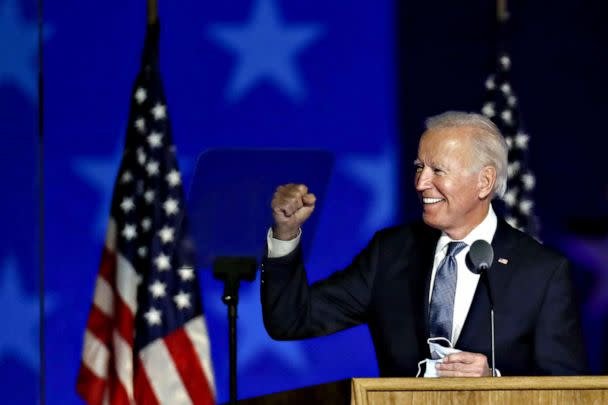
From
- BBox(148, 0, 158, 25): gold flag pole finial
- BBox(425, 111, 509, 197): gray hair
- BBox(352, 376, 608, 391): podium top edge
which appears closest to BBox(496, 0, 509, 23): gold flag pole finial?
BBox(148, 0, 158, 25): gold flag pole finial

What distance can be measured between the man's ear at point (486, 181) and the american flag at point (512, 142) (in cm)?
182

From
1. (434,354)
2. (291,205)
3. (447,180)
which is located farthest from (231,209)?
(434,354)

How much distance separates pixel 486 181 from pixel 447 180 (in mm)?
138

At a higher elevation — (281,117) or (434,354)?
(281,117)

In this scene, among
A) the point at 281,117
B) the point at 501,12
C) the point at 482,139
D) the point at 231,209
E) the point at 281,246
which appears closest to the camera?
the point at 281,246

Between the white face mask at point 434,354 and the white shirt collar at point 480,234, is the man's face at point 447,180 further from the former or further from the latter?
the white face mask at point 434,354

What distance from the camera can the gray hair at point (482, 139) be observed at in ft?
8.93

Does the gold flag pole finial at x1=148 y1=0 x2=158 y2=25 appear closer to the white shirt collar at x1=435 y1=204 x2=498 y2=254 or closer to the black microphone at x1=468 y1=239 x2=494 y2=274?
the white shirt collar at x1=435 y1=204 x2=498 y2=254

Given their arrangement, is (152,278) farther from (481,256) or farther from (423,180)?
(481,256)

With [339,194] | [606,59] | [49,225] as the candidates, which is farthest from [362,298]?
[606,59]

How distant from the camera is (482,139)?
273cm

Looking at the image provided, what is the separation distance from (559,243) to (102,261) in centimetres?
223

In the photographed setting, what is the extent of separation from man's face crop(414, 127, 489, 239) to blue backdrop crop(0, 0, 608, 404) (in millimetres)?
2198

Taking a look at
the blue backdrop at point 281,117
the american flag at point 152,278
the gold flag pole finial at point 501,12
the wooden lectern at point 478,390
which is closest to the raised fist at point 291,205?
the wooden lectern at point 478,390
